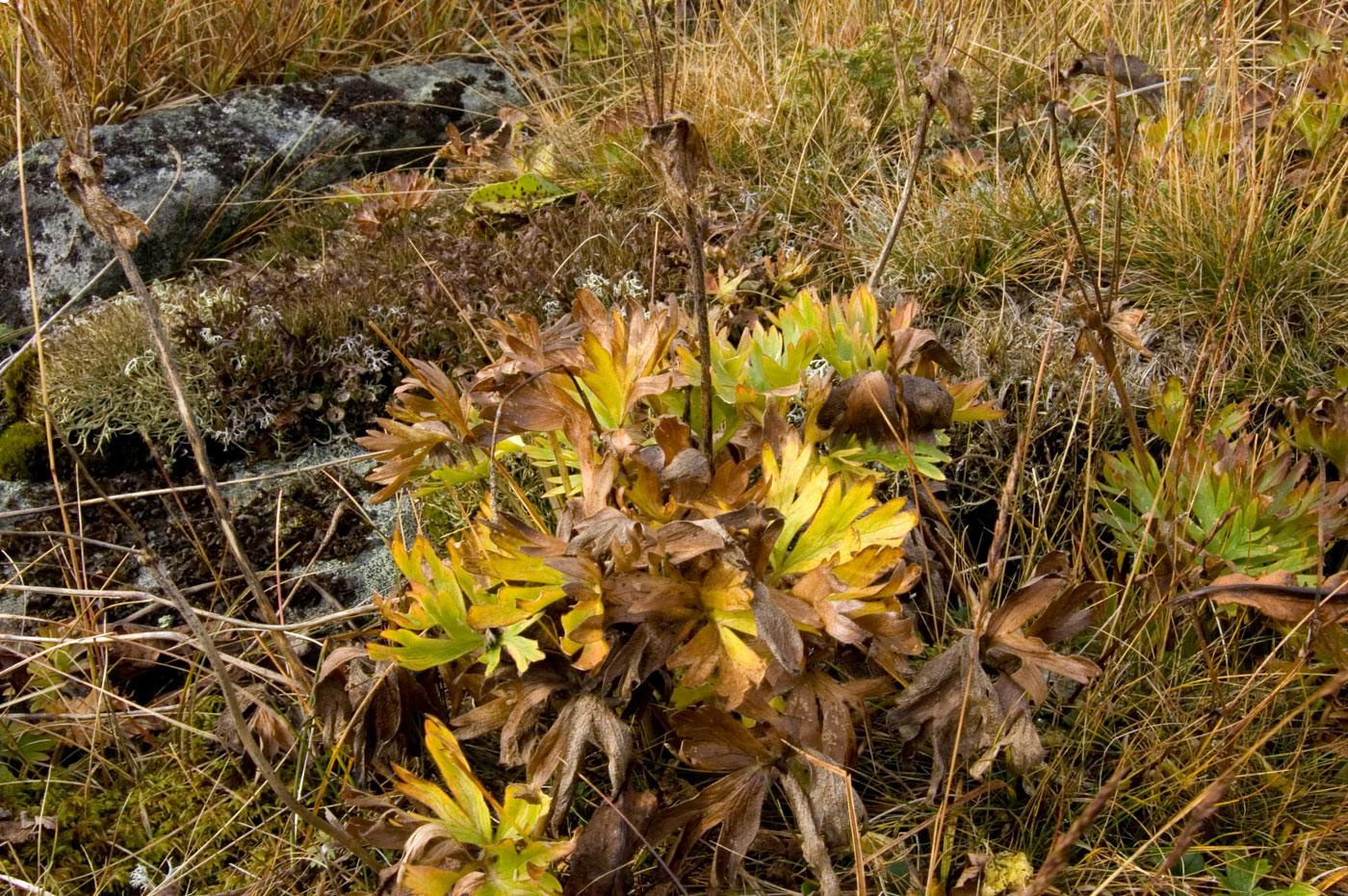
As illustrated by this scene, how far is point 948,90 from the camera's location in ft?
5.15

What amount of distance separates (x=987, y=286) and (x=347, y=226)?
2.34 meters

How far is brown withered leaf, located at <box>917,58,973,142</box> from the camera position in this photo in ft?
5.07

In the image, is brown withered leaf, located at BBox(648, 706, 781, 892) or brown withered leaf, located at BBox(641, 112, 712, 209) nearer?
brown withered leaf, located at BBox(641, 112, 712, 209)

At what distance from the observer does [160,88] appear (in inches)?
170

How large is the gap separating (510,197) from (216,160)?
4.87ft

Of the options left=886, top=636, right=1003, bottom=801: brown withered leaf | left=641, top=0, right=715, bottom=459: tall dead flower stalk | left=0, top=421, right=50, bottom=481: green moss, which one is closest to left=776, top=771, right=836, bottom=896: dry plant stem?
left=886, top=636, right=1003, bottom=801: brown withered leaf

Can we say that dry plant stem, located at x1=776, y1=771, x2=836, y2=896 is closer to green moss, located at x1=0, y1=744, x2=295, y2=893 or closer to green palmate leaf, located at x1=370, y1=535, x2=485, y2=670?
green palmate leaf, located at x1=370, y1=535, x2=485, y2=670

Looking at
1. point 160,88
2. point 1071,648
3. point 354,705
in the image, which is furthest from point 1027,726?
point 160,88

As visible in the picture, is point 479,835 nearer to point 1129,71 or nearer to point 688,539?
point 688,539

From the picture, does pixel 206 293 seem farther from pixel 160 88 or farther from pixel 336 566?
pixel 160 88

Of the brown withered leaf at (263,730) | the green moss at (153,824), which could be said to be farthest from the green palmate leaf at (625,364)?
the green moss at (153,824)

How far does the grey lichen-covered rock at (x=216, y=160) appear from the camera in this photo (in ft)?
12.1

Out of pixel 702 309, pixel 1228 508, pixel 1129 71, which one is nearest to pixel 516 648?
pixel 702 309

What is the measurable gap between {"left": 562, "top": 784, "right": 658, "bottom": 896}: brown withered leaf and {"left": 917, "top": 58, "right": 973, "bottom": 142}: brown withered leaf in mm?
1173
